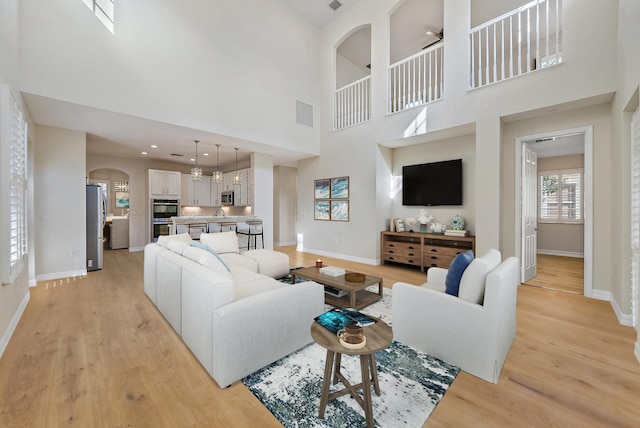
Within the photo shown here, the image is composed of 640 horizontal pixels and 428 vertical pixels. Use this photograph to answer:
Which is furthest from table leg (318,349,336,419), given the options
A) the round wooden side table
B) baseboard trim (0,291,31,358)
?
baseboard trim (0,291,31,358)

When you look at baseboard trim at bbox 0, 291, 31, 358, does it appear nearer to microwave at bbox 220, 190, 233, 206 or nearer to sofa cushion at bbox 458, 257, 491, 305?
sofa cushion at bbox 458, 257, 491, 305

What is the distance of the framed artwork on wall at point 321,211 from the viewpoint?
6492mm

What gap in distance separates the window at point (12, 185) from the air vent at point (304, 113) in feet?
15.2

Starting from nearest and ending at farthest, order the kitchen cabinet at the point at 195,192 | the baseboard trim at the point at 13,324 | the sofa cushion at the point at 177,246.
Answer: the baseboard trim at the point at 13,324 → the sofa cushion at the point at 177,246 → the kitchen cabinet at the point at 195,192

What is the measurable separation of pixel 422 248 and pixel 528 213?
5.88 ft

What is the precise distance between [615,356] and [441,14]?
6.49m

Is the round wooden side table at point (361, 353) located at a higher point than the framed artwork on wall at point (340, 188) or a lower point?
lower

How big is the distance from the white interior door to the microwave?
267 inches

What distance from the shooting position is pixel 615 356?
85.1 inches

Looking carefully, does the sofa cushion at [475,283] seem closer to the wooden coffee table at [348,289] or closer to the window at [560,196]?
the wooden coffee table at [348,289]

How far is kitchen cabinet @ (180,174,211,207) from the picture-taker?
7969 millimetres

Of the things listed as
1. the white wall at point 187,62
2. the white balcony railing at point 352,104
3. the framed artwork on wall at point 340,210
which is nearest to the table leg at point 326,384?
the white wall at point 187,62

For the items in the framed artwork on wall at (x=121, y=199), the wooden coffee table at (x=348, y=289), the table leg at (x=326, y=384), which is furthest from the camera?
the framed artwork on wall at (x=121, y=199)

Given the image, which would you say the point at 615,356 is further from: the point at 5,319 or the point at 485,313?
the point at 5,319
